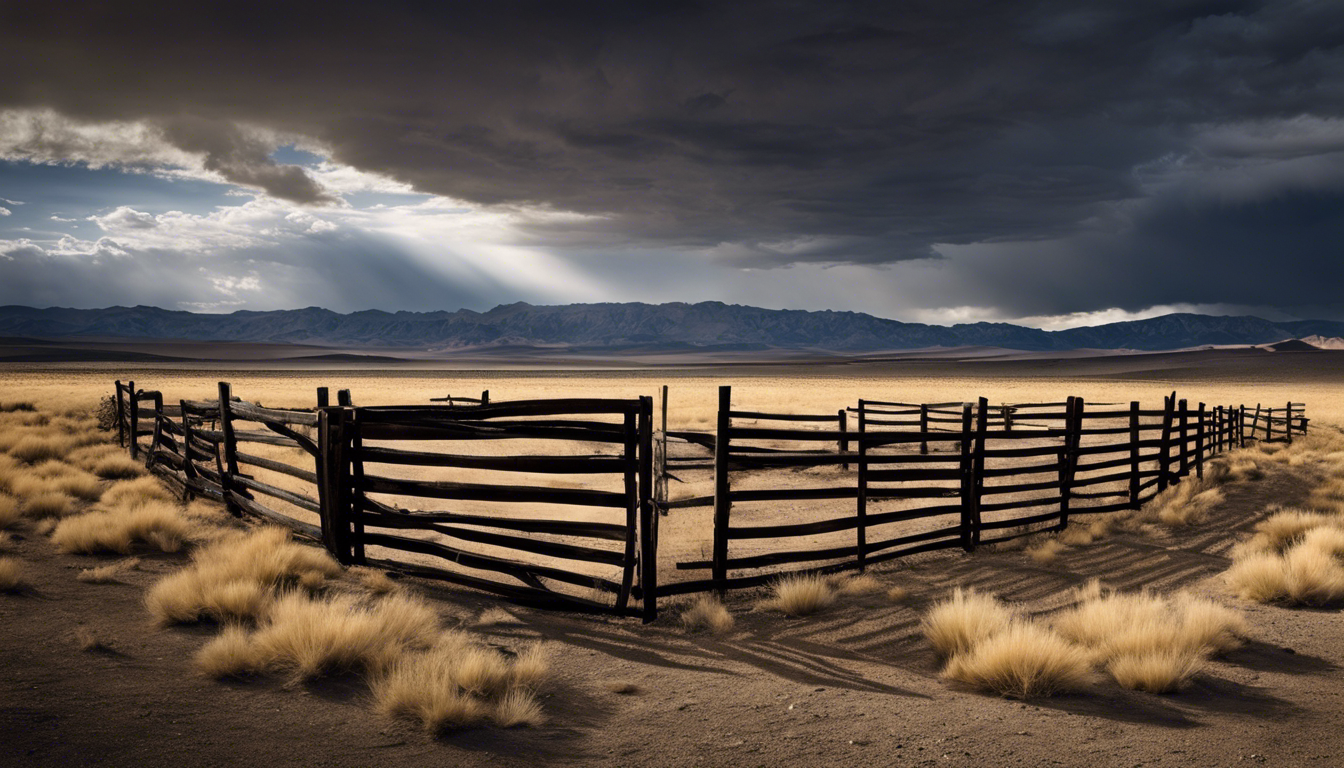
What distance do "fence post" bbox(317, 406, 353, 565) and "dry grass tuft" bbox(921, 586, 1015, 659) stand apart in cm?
600

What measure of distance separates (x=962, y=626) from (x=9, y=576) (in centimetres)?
837

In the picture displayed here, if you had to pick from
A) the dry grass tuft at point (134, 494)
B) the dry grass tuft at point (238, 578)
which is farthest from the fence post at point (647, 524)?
the dry grass tuft at point (134, 494)

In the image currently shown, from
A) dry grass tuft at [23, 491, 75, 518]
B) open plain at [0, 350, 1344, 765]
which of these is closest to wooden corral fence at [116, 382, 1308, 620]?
open plain at [0, 350, 1344, 765]

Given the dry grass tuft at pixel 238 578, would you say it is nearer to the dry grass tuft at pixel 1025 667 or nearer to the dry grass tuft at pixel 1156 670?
the dry grass tuft at pixel 1025 667

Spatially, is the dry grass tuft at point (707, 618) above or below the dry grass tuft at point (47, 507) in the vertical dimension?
below

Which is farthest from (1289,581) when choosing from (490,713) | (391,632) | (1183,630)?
(391,632)

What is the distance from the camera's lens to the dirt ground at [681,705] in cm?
443

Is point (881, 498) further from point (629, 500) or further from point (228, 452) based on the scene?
point (228, 452)

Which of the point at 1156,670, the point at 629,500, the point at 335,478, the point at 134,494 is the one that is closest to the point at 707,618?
the point at 629,500

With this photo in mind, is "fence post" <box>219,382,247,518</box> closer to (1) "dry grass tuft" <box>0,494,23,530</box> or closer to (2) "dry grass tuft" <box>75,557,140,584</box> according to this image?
(1) "dry grass tuft" <box>0,494,23,530</box>

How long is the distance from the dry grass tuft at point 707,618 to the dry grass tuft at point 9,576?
20.1 feet

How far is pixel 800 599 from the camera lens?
747cm

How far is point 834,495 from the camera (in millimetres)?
8852

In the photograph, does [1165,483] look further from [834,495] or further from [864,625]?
[864,625]
